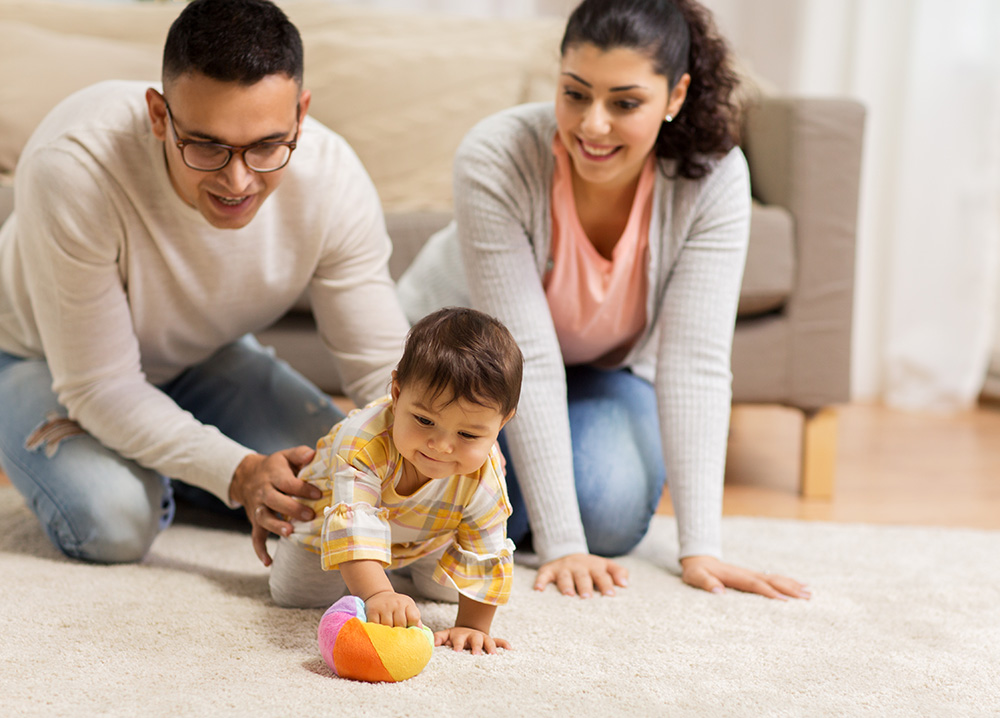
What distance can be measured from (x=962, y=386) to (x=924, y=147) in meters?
0.66

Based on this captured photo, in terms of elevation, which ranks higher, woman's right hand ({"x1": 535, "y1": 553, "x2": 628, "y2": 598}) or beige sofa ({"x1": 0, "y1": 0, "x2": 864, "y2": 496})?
beige sofa ({"x1": 0, "y1": 0, "x2": 864, "y2": 496})

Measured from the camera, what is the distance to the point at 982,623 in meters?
1.13

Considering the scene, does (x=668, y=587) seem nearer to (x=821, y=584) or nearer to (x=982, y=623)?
(x=821, y=584)

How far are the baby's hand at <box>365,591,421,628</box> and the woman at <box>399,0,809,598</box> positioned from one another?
12.7 inches

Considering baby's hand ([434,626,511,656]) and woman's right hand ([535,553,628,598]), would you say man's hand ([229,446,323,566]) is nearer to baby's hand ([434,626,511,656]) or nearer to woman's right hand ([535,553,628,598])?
baby's hand ([434,626,511,656])

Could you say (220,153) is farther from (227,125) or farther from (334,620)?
(334,620)

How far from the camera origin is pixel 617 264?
4.29ft

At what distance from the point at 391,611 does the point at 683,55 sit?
2.47 feet

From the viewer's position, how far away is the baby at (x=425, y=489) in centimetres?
90

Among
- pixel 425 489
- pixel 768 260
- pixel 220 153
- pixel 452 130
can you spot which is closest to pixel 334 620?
pixel 425 489

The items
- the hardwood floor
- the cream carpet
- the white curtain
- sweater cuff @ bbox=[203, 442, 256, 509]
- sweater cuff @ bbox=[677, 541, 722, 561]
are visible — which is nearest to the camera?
the cream carpet

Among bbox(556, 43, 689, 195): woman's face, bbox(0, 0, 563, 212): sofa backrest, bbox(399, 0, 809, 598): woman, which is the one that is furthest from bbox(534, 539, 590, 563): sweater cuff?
bbox(0, 0, 563, 212): sofa backrest

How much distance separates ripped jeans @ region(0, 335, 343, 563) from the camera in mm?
1218

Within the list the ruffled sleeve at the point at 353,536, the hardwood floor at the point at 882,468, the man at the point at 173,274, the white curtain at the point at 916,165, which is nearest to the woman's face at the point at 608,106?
the man at the point at 173,274
